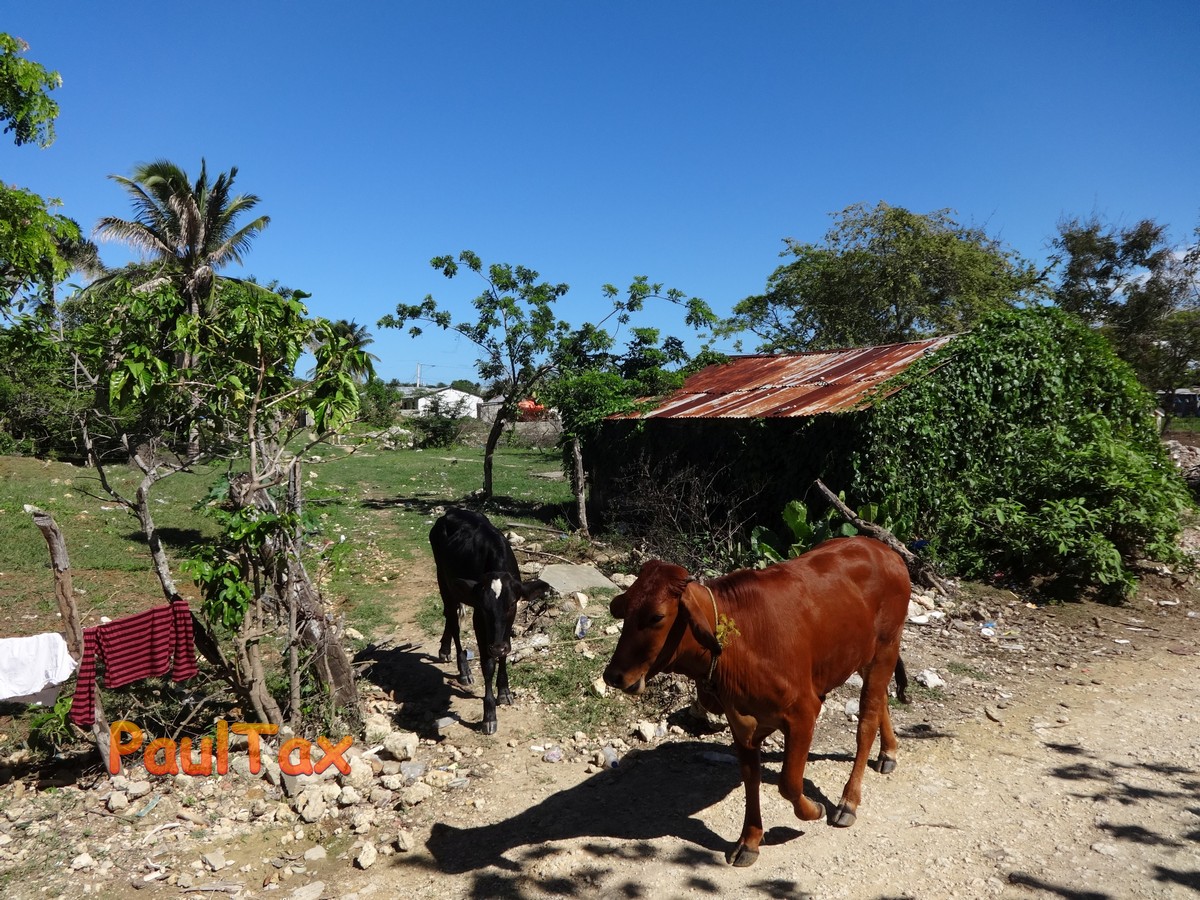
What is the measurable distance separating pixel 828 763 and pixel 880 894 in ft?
4.68

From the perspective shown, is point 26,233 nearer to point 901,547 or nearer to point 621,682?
point 621,682

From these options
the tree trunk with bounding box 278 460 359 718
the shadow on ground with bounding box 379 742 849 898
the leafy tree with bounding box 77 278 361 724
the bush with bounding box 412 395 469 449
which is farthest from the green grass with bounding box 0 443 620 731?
the bush with bounding box 412 395 469 449

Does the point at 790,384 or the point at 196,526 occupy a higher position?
the point at 790,384

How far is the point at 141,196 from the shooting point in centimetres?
2364

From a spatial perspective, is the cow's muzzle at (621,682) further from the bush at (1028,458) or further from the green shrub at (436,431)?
the green shrub at (436,431)

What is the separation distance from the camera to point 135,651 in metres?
5.12

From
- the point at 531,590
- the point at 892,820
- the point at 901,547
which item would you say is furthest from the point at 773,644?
the point at 901,547

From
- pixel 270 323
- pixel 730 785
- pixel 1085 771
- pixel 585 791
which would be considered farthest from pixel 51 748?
pixel 1085 771

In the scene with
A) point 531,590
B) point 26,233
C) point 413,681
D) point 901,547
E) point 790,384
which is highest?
point 26,233

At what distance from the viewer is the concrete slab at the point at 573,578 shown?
911 cm

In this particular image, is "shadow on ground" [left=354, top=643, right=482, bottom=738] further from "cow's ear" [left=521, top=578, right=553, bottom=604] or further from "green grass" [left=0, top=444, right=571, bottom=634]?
"cow's ear" [left=521, top=578, right=553, bottom=604]

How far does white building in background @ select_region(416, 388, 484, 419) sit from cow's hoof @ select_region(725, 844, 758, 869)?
27550 mm

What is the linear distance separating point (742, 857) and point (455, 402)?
4479 cm

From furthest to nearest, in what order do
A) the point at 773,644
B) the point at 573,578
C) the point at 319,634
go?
the point at 573,578 < the point at 319,634 < the point at 773,644
